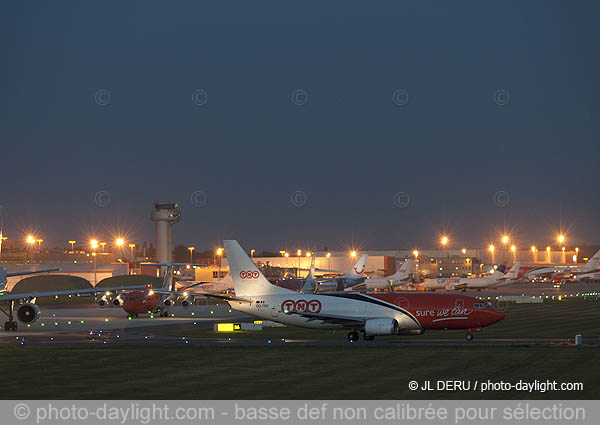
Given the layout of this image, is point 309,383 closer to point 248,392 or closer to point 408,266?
point 248,392

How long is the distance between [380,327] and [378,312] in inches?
63.5

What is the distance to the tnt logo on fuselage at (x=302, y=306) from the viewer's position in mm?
63037

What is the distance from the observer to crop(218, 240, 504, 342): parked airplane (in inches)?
2394

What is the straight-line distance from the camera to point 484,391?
112 feet

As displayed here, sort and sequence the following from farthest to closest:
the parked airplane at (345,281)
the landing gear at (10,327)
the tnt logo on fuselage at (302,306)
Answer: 1. the parked airplane at (345,281)
2. the landing gear at (10,327)
3. the tnt logo on fuselage at (302,306)

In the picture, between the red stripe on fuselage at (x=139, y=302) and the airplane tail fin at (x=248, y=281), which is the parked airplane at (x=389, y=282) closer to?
the red stripe on fuselage at (x=139, y=302)

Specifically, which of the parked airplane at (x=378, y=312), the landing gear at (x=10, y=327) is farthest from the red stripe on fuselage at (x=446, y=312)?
the landing gear at (x=10, y=327)

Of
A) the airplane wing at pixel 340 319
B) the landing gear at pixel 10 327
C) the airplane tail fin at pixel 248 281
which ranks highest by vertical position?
the airplane tail fin at pixel 248 281

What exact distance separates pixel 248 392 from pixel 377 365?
38.6 feet

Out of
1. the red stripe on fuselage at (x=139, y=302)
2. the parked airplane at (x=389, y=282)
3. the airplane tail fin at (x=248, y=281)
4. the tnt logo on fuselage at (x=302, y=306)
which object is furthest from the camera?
the parked airplane at (x=389, y=282)

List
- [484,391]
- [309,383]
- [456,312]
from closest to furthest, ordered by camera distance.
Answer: [484,391] < [309,383] < [456,312]

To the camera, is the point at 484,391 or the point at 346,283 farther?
the point at 346,283
